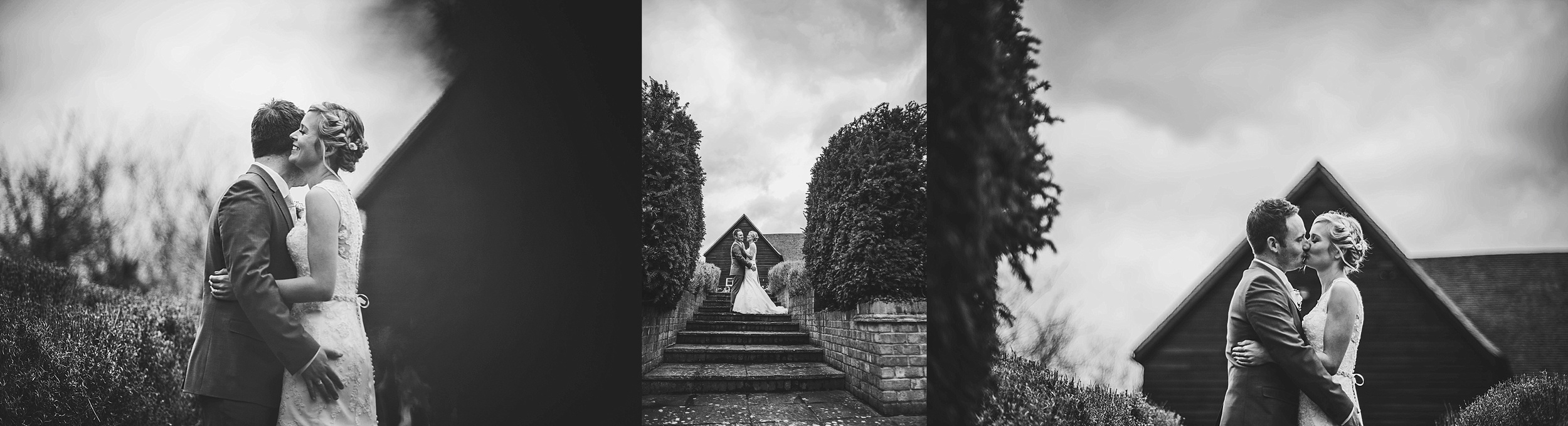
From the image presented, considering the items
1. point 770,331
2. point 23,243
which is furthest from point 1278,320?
point 23,243

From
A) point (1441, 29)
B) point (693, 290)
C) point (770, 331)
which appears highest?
point (1441, 29)

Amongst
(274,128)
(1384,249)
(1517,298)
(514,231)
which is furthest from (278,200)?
(1517,298)

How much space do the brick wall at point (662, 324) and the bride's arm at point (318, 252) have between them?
1911mm

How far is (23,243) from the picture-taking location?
305 centimetres

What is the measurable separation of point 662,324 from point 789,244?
4.51ft

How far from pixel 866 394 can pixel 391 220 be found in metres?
3.39

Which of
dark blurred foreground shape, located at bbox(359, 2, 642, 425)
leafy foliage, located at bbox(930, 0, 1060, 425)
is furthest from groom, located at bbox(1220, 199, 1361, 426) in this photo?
dark blurred foreground shape, located at bbox(359, 2, 642, 425)

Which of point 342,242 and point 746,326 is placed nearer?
point 342,242

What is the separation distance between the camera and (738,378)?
455 centimetres

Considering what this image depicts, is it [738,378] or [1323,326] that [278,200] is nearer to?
[738,378]

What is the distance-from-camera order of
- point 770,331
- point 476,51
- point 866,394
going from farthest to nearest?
point 770,331 → point 866,394 → point 476,51

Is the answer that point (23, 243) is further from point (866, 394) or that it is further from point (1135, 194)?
point (1135, 194)

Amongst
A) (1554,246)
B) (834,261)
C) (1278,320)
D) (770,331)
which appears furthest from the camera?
(770,331)

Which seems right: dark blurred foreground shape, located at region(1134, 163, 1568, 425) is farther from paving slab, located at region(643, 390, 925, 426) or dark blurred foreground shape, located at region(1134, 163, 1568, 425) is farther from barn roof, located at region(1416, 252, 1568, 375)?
paving slab, located at region(643, 390, 925, 426)
